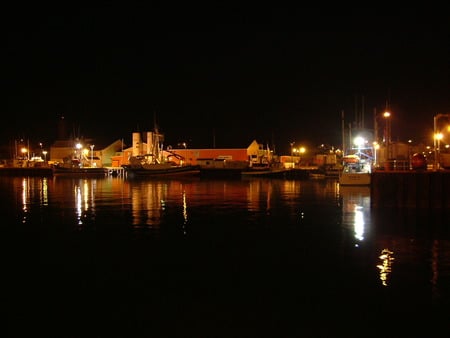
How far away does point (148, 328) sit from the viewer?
10594mm

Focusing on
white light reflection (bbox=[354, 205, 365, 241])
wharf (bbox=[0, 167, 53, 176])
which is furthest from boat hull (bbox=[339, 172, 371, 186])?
wharf (bbox=[0, 167, 53, 176])

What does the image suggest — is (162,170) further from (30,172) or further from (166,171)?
(30,172)

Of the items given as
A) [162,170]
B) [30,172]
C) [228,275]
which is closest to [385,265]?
[228,275]

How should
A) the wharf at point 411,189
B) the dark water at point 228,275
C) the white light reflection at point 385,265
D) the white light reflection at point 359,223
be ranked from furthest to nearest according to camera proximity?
the wharf at point 411,189, the white light reflection at point 359,223, the white light reflection at point 385,265, the dark water at point 228,275

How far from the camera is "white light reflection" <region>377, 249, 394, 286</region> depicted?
13.9 metres

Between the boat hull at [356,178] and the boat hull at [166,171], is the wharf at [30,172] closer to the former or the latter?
the boat hull at [166,171]

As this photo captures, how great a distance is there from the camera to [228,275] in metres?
14.3

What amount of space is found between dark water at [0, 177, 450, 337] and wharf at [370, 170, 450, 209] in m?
1.90

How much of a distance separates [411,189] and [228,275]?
17.9 metres

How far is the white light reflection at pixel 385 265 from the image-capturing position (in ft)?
45.5

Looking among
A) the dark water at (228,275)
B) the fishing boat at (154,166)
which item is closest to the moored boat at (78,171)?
the fishing boat at (154,166)

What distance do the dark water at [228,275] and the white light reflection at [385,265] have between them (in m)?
0.03

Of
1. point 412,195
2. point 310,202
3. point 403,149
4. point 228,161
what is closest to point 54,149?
point 228,161

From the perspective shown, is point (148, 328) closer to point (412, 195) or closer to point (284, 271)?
point (284, 271)
